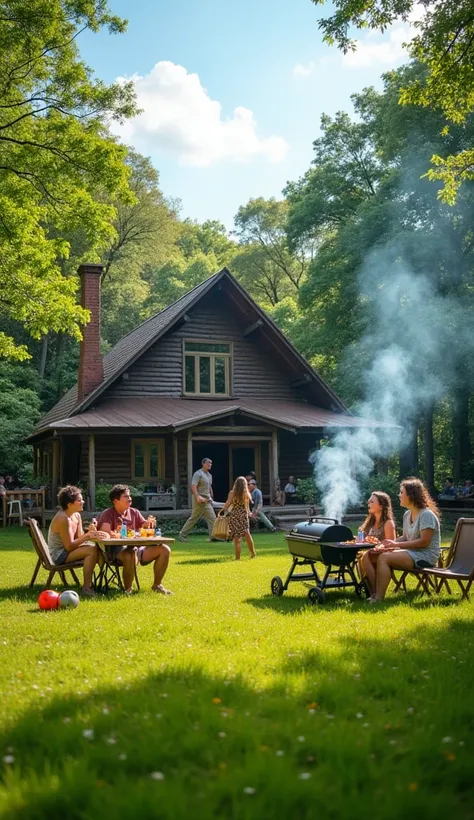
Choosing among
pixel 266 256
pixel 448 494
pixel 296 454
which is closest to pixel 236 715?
pixel 296 454

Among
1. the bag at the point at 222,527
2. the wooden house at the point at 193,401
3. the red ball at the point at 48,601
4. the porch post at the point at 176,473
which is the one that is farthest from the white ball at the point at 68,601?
the porch post at the point at 176,473

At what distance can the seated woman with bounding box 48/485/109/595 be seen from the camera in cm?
873

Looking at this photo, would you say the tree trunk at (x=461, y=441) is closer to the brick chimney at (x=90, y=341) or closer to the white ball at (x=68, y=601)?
the brick chimney at (x=90, y=341)

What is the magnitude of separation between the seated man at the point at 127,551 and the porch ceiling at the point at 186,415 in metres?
10.4

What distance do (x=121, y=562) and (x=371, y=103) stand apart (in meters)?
29.7

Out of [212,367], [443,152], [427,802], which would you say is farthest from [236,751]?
[443,152]

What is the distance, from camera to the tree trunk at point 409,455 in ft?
99.7

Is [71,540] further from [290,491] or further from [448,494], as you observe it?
[448,494]

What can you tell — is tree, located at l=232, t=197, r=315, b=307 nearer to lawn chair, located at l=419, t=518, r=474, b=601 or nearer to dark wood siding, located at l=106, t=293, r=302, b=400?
dark wood siding, located at l=106, t=293, r=302, b=400

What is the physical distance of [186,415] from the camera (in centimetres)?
2166

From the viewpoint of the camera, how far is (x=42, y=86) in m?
17.2

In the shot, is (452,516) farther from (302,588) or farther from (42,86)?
(42,86)

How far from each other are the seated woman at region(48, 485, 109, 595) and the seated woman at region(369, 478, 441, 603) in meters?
3.36

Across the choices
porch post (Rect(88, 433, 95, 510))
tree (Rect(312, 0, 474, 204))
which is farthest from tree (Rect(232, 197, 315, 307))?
tree (Rect(312, 0, 474, 204))
